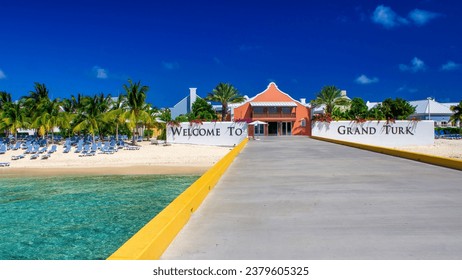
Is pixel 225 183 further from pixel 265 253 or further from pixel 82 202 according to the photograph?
pixel 82 202

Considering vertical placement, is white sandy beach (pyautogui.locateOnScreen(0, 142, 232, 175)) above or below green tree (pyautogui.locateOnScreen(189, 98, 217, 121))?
below

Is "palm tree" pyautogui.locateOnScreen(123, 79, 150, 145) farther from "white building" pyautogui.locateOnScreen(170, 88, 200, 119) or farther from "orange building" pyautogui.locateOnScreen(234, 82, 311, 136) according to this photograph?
"white building" pyautogui.locateOnScreen(170, 88, 200, 119)

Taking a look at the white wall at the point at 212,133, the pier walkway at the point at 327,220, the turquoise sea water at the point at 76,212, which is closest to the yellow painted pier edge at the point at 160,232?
the pier walkway at the point at 327,220

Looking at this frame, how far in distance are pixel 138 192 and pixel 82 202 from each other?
2.91 metres

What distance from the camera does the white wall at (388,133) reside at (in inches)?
1820

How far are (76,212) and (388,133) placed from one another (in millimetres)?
39354

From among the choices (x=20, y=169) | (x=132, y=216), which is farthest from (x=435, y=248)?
(x=20, y=169)

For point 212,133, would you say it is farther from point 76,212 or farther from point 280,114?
point 76,212

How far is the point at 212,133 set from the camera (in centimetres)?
4584

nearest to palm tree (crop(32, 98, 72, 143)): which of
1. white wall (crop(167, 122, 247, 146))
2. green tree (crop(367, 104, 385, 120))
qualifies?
white wall (crop(167, 122, 247, 146))

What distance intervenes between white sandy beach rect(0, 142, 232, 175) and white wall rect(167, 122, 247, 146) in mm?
4069

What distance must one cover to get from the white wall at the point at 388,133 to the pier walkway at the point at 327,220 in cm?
3653

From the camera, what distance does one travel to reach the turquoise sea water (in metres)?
10.2

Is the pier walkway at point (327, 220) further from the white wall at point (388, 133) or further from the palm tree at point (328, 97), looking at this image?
the palm tree at point (328, 97)
